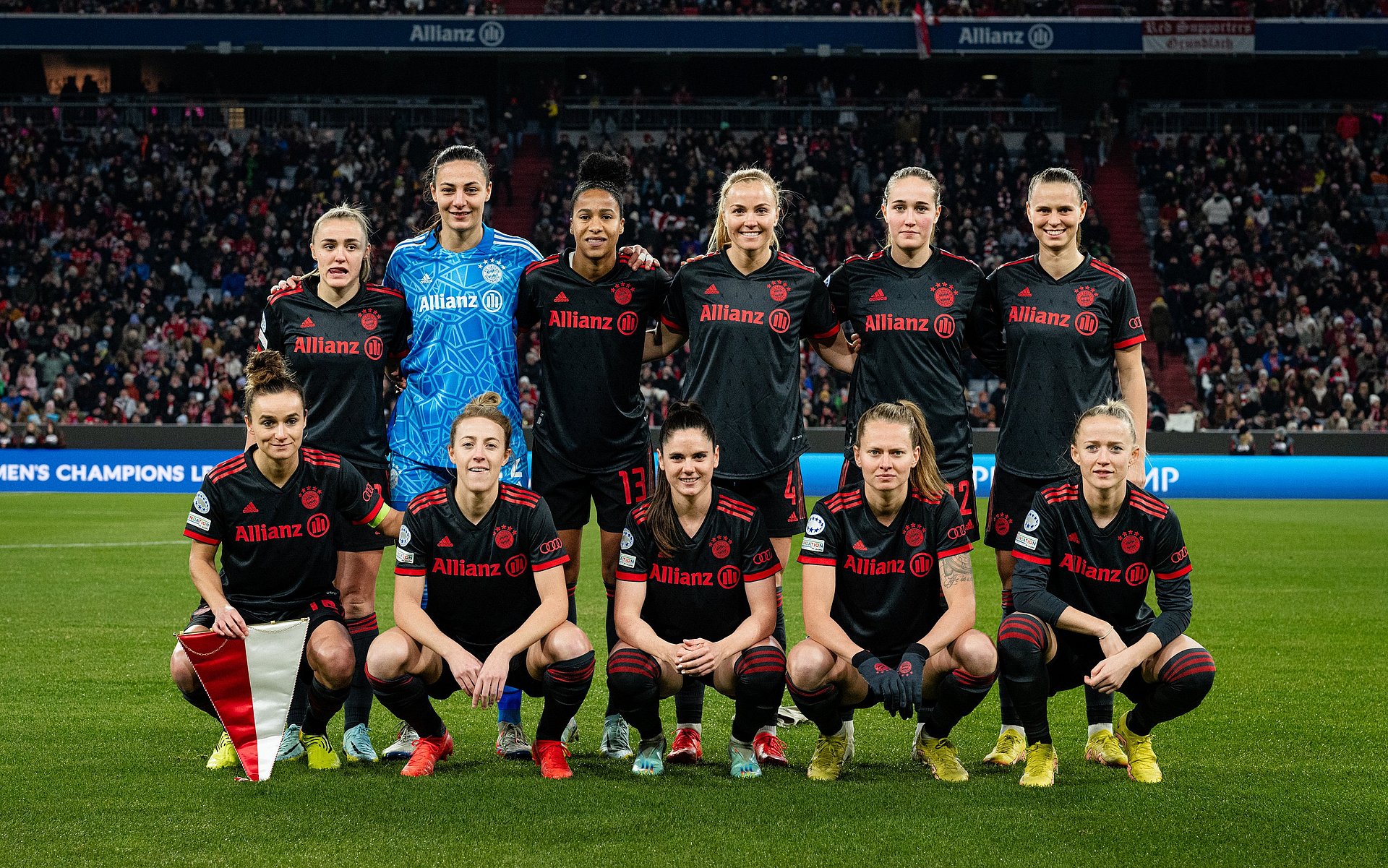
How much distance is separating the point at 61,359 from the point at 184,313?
2548mm

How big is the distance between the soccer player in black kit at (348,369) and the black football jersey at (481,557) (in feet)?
1.43

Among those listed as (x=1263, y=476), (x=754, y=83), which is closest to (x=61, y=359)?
(x=754, y=83)

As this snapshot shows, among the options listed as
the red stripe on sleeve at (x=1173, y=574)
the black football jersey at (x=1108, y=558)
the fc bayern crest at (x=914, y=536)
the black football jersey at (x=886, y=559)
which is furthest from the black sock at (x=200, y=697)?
the red stripe on sleeve at (x=1173, y=574)

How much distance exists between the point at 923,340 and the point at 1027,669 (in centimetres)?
135

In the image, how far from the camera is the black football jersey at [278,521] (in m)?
4.75

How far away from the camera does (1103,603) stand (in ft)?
15.5

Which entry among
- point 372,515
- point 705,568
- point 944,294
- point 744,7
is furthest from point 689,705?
point 744,7

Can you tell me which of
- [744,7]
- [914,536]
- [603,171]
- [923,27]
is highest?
[744,7]

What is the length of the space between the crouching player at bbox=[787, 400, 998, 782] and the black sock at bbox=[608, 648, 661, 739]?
0.48 m

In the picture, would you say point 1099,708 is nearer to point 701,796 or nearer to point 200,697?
point 701,796

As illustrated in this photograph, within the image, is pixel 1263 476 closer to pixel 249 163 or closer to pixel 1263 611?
pixel 1263 611

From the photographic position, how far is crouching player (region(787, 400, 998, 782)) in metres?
4.54

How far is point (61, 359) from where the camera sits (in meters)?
22.2

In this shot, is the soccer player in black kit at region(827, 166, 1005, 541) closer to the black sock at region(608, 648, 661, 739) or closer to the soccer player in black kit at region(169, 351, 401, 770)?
the black sock at region(608, 648, 661, 739)
